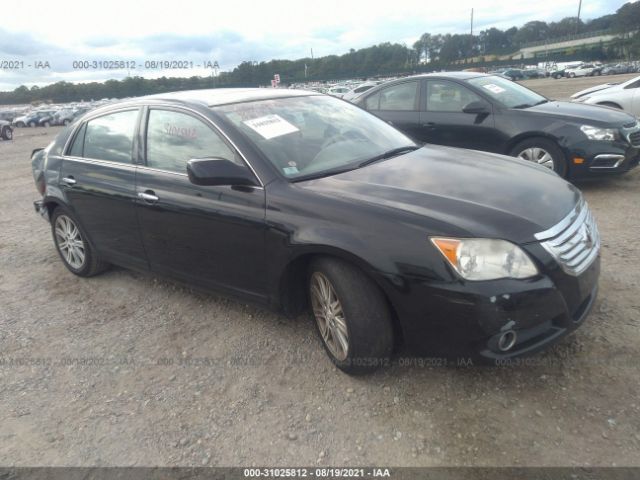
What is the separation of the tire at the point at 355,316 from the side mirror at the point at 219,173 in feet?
2.13

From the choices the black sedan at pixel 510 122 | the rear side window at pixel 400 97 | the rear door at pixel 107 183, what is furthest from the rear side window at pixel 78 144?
the rear side window at pixel 400 97

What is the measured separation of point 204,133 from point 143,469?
1985mm

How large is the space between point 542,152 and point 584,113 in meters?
0.67

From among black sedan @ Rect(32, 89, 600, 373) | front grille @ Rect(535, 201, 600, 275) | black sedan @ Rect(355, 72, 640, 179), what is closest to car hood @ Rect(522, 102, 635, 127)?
black sedan @ Rect(355, 72, 640, 179)

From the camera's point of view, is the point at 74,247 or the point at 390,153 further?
the point at 74,247

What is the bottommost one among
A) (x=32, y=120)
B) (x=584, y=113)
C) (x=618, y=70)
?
(x=32, y=120)

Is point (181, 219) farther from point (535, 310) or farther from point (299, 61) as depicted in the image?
point (299, 61)

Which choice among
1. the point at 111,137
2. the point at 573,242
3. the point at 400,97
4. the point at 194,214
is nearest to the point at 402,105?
the point at 400,97

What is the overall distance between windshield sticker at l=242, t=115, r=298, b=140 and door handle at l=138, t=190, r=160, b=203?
829mm

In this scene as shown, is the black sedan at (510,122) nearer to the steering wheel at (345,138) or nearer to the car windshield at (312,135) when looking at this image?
the car windshield at (312,135)

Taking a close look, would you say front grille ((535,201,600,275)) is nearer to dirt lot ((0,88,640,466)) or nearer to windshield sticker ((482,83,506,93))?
dirt lot ((0,88,640,466))

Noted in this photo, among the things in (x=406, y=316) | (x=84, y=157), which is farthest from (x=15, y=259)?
(x=406, y=316)

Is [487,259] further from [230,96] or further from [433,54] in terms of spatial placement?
[433,54]

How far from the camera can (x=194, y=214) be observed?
3143mm
